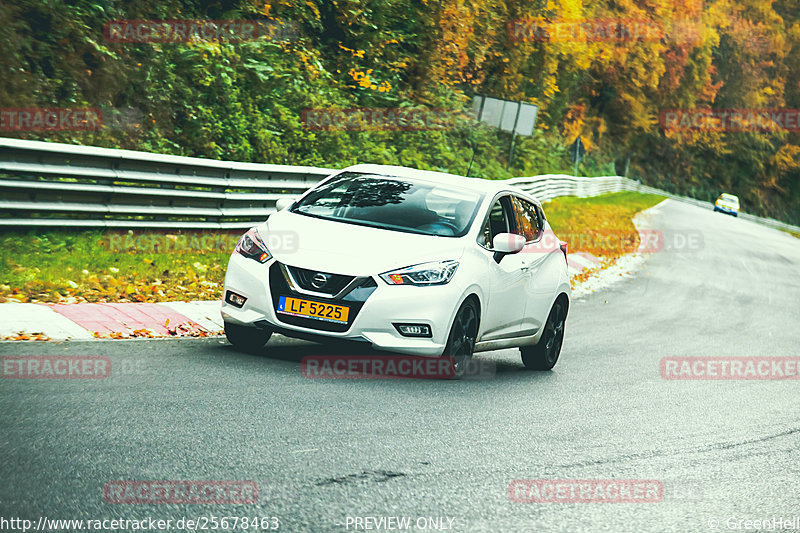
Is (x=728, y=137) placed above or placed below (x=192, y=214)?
below

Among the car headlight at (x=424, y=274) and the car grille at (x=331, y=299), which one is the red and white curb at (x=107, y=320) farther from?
the car headlight at (x=424, y=274)

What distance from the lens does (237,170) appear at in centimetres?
1499

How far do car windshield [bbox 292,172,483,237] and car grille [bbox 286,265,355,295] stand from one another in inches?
40.0

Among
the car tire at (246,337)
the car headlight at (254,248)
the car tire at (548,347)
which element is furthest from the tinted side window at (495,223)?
the car tire at (246,337)

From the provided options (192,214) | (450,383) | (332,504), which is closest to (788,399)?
(450,383)

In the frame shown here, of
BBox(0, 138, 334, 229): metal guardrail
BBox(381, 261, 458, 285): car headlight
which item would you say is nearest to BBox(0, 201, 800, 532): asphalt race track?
BBox(381, 261, 458, 285): car headlight

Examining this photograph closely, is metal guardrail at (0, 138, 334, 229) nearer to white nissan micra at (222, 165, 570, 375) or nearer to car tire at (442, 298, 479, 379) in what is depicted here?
white nissan micra at (222, 165, 570, 375)

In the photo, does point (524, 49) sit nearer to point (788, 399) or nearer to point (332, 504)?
point (788, 399)

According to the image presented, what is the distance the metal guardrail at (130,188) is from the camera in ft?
38.1

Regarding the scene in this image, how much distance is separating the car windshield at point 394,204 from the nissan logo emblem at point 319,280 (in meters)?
1.03

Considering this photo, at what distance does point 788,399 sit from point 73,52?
1217 cm

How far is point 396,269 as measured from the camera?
8.17 meters

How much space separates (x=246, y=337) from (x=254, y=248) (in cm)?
87

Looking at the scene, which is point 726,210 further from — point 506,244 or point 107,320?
point 107,320
